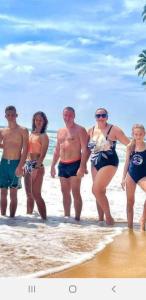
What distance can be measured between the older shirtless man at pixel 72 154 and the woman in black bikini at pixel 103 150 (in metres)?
0.23

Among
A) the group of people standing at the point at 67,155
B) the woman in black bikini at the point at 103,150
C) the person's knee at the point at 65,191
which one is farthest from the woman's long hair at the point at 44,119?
the person's knee at the point at 65,191

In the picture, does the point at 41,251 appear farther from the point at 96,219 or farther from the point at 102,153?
the point at 96,219

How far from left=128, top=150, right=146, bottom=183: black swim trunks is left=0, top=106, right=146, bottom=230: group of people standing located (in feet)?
0.42

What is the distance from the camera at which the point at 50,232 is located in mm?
5875

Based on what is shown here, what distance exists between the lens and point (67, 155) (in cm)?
684

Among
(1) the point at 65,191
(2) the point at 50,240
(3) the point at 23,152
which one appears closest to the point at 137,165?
(1) the point at 65,191

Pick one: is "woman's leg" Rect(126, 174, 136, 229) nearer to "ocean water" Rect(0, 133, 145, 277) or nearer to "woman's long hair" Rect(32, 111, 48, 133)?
"ocean water" Rect(0, 133, 145, 277)

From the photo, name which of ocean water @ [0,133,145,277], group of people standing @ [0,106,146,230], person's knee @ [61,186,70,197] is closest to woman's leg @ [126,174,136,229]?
group of people standing @ [0,106,146,230]

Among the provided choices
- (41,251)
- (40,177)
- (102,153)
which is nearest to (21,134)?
(40,177)

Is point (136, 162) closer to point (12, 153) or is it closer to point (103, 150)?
point (103, 150)

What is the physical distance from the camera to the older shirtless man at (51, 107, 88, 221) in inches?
264

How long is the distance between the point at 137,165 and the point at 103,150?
2.06ft

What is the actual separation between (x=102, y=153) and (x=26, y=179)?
1.45 metres

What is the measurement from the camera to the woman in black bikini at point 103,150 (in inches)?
249
